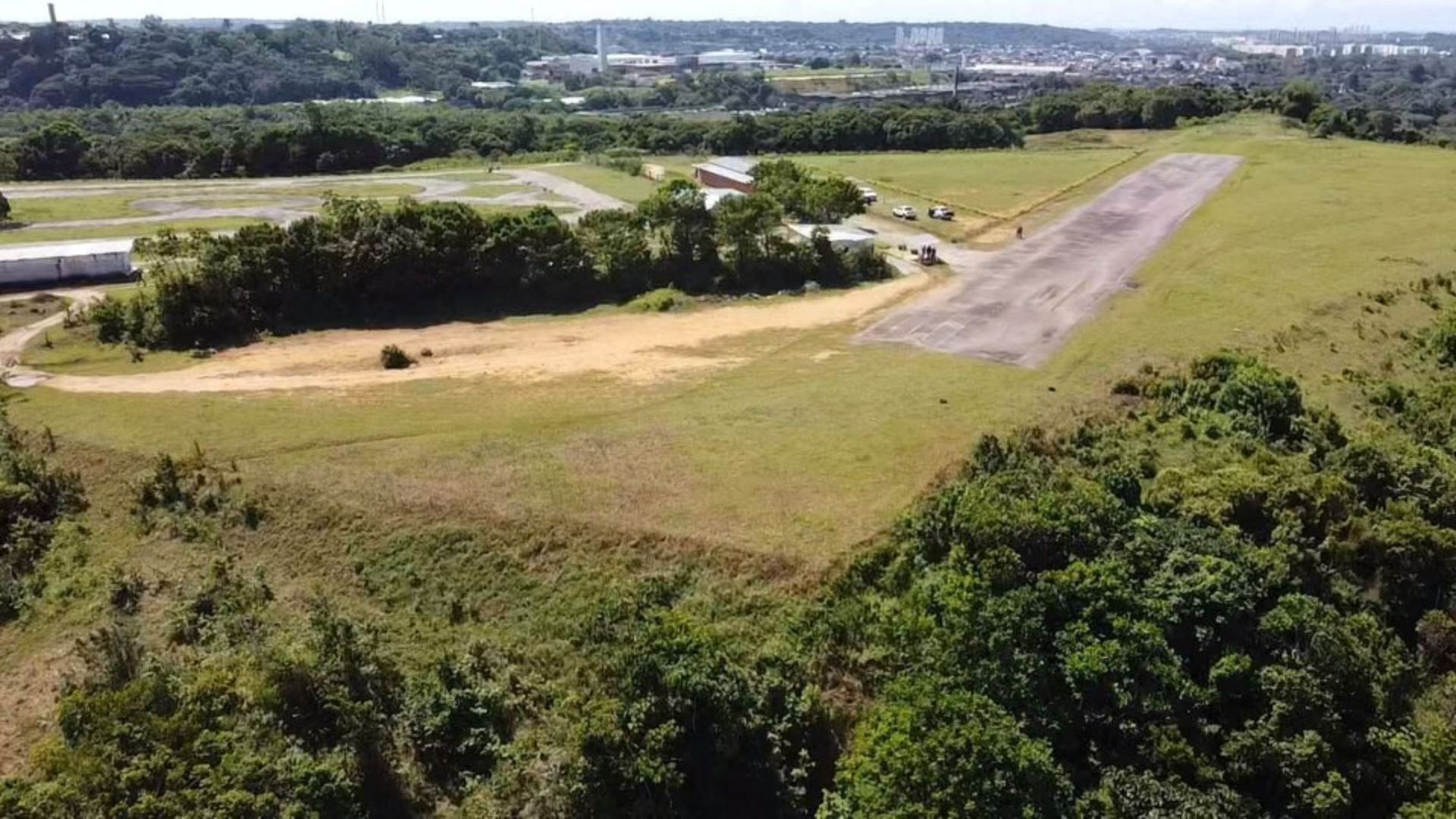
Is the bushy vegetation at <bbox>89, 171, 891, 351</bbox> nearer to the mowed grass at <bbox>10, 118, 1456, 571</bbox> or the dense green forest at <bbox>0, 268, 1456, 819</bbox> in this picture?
the mowed grass at <bbox>10, 118, 1456, 571</bbox>

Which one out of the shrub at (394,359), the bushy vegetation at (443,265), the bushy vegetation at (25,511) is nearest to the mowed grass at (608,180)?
the bushy vegetation at (443,265)

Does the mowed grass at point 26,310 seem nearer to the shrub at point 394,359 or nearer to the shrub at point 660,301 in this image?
the shrub at point 394,359

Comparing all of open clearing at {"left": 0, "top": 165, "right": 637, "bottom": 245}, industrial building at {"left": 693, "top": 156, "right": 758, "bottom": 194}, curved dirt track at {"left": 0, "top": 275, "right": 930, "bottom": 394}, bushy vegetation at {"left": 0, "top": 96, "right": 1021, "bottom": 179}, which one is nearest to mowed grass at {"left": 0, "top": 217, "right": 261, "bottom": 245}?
open clearing at {"left": 0, "top": 165, "right": 637, "bottom": 245}

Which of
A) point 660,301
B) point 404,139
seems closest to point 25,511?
point 660,301

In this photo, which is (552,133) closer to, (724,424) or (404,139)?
(404,139)

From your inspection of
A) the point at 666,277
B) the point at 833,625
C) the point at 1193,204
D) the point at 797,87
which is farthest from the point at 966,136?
the point at 797,87

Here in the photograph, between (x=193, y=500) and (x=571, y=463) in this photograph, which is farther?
(x=571, y=463)
